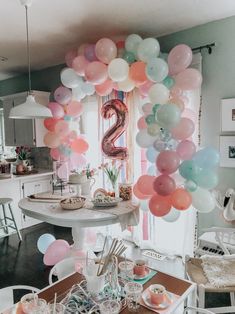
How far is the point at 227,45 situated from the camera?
256cm

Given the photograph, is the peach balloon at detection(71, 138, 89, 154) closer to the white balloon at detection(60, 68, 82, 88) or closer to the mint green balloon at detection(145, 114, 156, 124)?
the white balloon at detection(60, 68, 82, 88)

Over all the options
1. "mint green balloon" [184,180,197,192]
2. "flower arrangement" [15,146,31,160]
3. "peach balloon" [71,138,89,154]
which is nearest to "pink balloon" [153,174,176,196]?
"mint green balloon" [184,180,197,192]

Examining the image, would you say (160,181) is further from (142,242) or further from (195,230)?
(142,242)

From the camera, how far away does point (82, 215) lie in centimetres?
218

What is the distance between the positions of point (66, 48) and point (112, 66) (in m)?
1.38

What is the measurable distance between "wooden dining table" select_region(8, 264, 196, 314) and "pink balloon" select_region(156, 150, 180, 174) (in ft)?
2.83

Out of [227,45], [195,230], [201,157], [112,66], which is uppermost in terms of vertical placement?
[227,45]

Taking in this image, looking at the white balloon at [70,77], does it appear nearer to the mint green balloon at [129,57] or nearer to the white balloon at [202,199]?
the mint green balloon at [129,57]

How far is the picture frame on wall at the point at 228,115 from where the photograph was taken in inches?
100

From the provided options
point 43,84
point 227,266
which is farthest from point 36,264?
point 43,84

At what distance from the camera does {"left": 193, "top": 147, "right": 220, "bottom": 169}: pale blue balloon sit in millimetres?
2090

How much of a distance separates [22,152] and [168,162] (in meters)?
3.36

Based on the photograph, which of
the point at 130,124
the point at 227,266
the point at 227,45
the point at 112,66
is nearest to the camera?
the point at 227,266

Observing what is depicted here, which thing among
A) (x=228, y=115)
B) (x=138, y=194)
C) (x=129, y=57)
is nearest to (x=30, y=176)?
(x=138, y=194)
